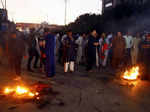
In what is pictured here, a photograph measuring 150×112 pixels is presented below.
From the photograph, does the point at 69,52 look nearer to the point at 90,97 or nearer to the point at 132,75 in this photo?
the point at 132,75

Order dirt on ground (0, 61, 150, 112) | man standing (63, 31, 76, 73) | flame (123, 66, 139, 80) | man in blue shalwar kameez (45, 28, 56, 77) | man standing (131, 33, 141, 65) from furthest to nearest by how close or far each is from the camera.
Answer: man standing (131, 33, 141, 65)
man standing (63, 31, 76, 73)
man in blue shalwar kameez (45, 28, 56, 77)
flame (123, 66, 139, 80)
dirt on ground (0, 61, 150, 112)

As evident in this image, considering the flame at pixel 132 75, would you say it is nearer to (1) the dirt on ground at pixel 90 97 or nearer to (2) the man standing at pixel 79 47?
(1) the dirt on ground at pixel 90 97

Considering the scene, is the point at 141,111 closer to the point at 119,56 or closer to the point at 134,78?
the point at 134,78

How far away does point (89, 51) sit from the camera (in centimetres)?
871

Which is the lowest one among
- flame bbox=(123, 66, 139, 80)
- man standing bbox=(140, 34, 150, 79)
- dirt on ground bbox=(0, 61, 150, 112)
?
dirt on ground bbox=(0, 61, 150, 112)

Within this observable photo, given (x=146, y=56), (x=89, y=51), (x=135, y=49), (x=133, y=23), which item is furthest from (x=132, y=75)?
(x=133, y=23)

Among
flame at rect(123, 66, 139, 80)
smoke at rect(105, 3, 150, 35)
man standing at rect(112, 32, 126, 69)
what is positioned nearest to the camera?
flame at rect(123, 66, 139, 80)

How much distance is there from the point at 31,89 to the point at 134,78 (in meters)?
4.24

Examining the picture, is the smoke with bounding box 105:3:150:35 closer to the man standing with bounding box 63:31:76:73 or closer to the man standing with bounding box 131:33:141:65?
the man standing with bounding box 131:33:141:65

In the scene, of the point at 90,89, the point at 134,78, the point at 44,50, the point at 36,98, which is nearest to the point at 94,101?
the point at 90,89

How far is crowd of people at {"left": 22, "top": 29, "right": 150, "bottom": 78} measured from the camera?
731 cm

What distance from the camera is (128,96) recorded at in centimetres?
520

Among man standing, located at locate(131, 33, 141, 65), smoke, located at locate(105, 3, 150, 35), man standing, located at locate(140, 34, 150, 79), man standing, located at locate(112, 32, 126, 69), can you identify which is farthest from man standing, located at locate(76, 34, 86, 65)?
smoke, located at locate(105, 3, 150, 35)

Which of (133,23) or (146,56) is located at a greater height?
(133,23)
